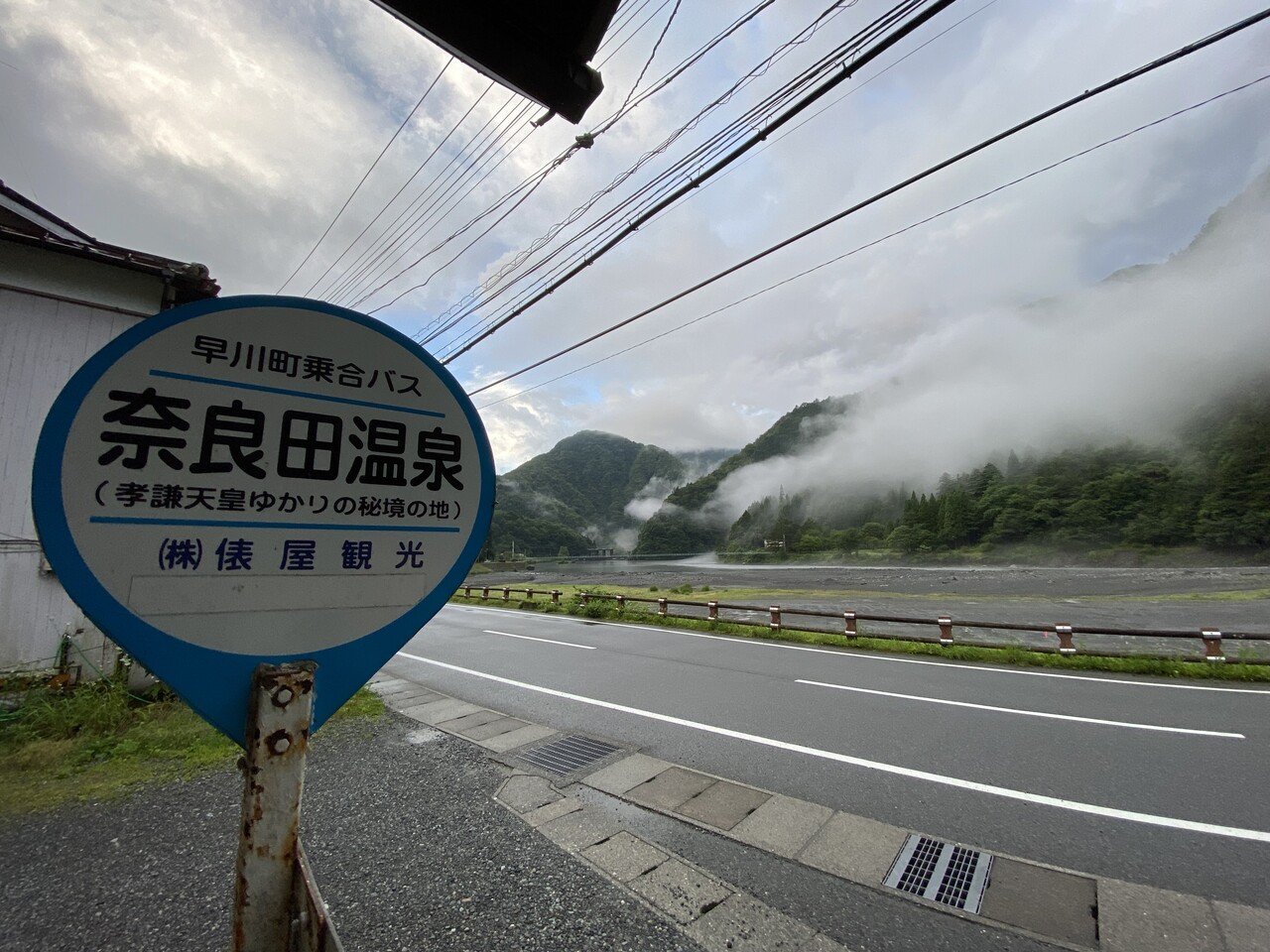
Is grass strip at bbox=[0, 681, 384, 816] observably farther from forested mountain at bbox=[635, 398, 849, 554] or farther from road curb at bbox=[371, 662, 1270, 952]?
forested mountain at bbox=[635, 398, 849, 554]

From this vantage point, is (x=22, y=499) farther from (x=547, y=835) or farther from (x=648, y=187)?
(x=648, y=187)

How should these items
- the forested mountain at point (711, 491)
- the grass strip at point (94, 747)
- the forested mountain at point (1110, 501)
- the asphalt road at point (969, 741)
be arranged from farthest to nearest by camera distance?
1. the forested mountain at point (711, 491)
2. the forested mountain at point (1110, 501)
3. the grass strip at point (94, 747)
4. the asphalt road at point (969, 741)

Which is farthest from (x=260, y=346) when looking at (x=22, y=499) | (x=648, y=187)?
(x=22, y=499)

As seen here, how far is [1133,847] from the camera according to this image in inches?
147

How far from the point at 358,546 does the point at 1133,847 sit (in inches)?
209

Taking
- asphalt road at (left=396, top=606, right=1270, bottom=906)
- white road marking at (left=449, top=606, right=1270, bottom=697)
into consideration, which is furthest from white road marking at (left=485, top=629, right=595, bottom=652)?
white road marking at (left=449, top=606, right=1270, bottom=697)

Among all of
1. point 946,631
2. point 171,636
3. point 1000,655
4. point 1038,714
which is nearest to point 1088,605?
point 946,631

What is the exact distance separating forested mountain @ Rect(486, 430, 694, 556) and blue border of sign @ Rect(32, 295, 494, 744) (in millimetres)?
86412

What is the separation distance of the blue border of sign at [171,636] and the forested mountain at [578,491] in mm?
86412

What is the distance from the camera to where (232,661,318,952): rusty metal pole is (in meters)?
1.04

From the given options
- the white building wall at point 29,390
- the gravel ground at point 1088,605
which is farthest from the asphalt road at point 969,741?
the white building wall at point 29,390

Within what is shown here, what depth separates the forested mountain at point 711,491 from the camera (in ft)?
372

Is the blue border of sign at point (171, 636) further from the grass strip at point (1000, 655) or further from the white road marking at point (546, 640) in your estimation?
the grass strip at point (1000, 655)

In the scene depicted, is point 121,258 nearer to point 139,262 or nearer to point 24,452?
point 139,262
